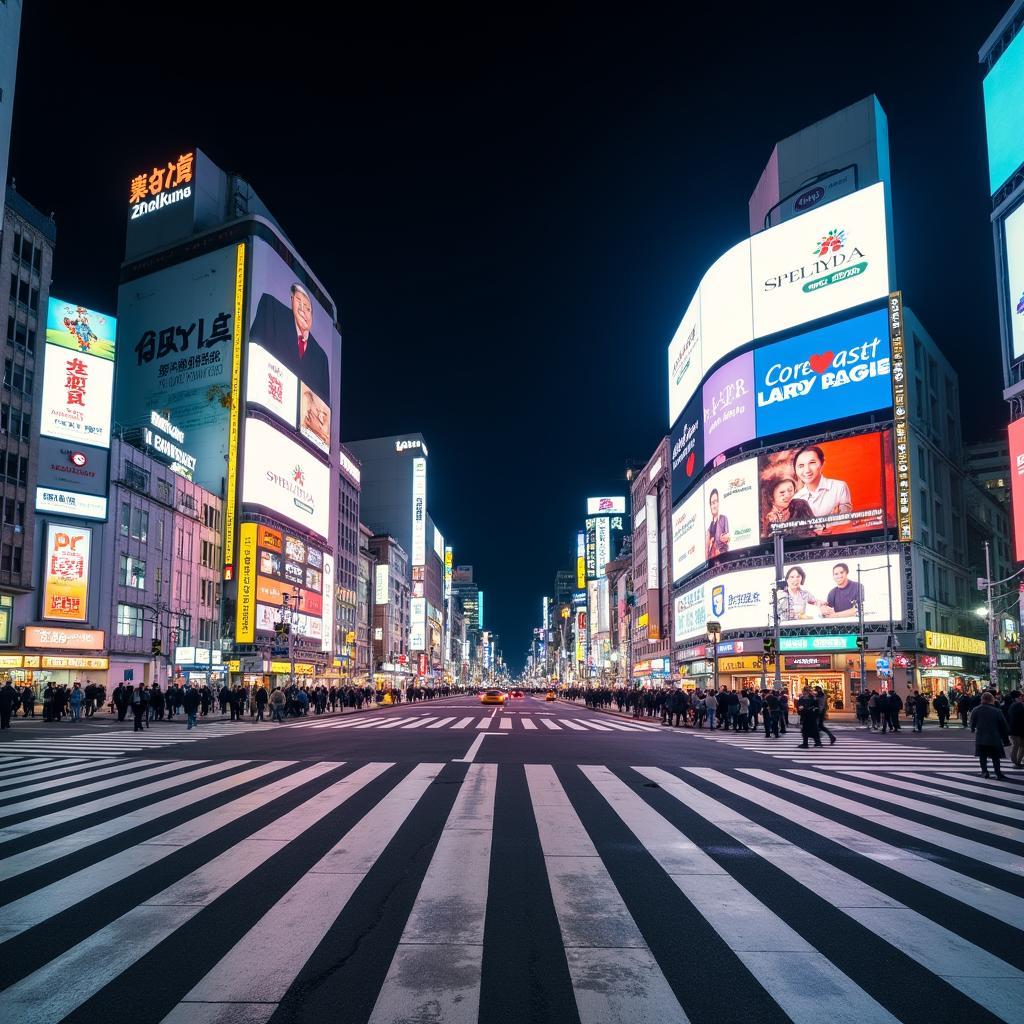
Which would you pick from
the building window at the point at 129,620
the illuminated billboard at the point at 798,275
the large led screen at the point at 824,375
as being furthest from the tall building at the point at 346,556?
the large led screen at the point at 824,375

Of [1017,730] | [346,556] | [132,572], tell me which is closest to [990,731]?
[1017,730]

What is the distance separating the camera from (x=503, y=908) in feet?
23.3

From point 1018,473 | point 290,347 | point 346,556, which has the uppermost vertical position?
point 290,347

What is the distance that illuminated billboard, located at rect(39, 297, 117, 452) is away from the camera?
172ft

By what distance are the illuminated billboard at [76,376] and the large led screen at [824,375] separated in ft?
148

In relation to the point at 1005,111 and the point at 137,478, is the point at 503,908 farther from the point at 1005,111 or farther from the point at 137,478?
the point at 137,478

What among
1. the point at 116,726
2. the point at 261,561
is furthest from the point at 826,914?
the point at 261,561

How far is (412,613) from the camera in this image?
17238 cm

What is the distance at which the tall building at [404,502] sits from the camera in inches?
6836

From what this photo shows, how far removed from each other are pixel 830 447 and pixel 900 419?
483 centimetres

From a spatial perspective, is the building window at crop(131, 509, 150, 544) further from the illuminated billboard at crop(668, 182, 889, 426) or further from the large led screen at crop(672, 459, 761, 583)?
the illuminated billboard at crop(668, 182, 889, 426)

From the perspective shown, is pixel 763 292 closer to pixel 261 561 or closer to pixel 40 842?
pixel 261 561

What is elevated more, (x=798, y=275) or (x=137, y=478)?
(x=798, y=275)

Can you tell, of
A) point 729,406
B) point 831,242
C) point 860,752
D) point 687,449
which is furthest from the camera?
point 687,449
